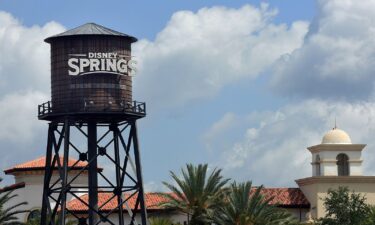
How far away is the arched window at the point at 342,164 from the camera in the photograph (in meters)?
114

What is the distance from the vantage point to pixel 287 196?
380ft

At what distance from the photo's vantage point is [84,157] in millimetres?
86812

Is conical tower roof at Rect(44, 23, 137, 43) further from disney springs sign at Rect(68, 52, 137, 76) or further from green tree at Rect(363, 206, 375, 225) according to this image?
green tree at Rect(363, 206, 375, 225)

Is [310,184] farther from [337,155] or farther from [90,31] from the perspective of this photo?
[90,31]

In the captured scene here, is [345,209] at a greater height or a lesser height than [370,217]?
greater

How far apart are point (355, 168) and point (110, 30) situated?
34.9 m

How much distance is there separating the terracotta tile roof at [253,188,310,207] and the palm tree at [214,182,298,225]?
1613 cm

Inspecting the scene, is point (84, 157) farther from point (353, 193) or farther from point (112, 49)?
point (353, 193)

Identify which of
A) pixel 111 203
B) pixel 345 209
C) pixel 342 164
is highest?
pixel 342 164

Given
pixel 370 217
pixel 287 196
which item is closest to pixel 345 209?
pixel 370 217

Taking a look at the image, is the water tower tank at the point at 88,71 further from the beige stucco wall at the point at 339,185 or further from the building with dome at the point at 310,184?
the beige stucco wall at the point at 339,185

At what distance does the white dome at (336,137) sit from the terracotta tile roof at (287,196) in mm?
5514

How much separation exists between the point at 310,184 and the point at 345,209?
9486mm

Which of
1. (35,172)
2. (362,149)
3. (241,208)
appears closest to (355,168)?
(362,149)
